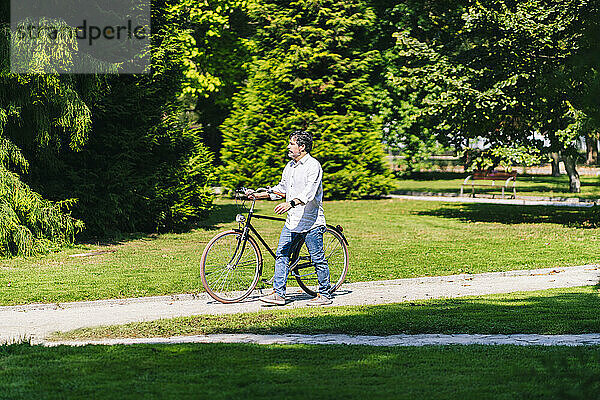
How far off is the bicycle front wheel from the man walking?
42 centimetres

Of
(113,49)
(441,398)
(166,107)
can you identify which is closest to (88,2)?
(113,49)

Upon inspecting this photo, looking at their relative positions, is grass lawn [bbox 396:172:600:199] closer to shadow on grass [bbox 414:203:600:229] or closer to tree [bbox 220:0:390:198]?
tree [bbox 220:0:390:198]

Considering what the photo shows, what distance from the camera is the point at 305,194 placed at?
9547 mm

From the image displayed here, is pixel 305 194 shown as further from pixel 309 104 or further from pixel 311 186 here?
pixel 309 104

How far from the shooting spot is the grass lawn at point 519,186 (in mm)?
33438

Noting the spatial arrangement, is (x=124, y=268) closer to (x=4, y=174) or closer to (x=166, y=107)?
(x=4, y=174)

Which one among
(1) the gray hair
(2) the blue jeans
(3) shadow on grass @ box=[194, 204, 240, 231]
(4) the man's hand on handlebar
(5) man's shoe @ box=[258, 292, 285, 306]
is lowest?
(3) shadow on grass @ box=[194, 204, 240, 231]

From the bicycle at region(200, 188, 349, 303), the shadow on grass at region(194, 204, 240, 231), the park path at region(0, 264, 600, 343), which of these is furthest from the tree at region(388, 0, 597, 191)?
the bicycle at region(200, 188, 349, 303)

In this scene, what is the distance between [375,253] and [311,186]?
5.80 metres

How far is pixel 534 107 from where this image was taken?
20094 mm

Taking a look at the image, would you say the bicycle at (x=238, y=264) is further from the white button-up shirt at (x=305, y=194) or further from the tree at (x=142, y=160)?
the tree at (x=142, y=160)

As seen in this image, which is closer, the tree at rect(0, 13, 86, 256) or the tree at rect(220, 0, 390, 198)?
the tree at rect(0, 13, 86, 256)

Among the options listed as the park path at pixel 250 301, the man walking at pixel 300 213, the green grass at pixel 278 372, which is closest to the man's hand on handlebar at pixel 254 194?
the man walking at pixel 300 213

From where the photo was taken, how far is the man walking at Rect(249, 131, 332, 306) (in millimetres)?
9609
